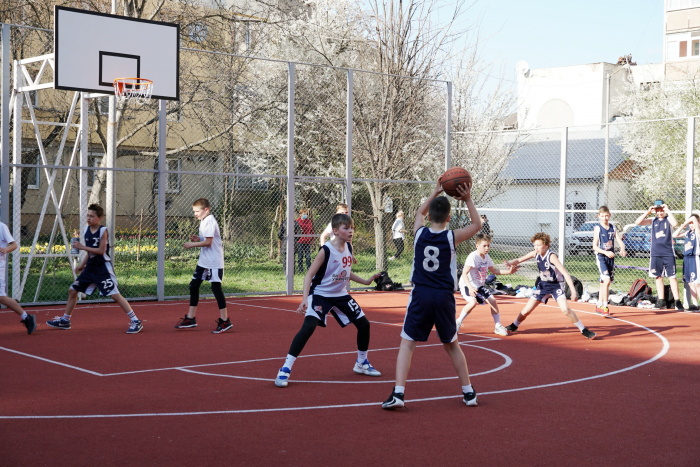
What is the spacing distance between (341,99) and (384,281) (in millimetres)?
6241

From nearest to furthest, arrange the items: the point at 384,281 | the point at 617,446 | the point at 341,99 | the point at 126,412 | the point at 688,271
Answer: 1. the point at 617,446
2. the point at 126,412
3. the point at 688,271
4. the point at 384,281
5. the point at 341,99

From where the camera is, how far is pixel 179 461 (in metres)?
4.46

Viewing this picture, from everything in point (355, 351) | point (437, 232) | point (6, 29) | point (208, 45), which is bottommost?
point (355, 351)

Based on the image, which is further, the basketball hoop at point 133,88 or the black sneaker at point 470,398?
the basketball hoop at point 133,88

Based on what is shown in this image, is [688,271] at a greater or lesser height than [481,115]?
lesser

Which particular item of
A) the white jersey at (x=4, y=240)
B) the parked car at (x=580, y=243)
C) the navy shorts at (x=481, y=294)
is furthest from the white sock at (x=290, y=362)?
the parked car at (x=580, y=243)

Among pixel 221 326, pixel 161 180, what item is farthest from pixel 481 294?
pixel 161 180

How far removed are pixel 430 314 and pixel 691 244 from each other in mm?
9070

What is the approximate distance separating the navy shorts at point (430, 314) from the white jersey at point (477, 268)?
444 centimetres

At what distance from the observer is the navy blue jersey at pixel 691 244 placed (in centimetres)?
1282

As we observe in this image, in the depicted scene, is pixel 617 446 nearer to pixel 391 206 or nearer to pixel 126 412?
pixel 126 412

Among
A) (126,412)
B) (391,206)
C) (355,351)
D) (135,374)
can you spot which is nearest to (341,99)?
(391,206)

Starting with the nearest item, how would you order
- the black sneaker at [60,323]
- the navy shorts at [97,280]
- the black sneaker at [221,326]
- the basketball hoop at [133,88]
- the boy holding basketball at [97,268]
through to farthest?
the boy holding basketball at [97,268], the navy shorts at [97,280], the black sneaker at [60,323], the black sneaker at [221,326], the basketball hoop at [133,88]

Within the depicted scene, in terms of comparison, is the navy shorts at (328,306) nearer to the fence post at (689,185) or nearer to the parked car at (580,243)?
the fence post at (689,185)
